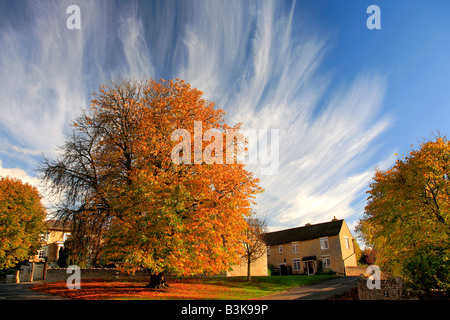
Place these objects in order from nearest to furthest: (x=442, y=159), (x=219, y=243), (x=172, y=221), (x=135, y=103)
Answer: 1. (x=172, y=221)
2. (x=219, y=243)
3. (x=442, y=159)
4. (x=135, y=103)

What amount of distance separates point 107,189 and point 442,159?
2033 centimetres

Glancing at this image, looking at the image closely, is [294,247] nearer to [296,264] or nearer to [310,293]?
[296,264]

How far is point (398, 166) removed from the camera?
59.1 ft

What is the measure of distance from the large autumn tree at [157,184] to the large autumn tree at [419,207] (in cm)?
927

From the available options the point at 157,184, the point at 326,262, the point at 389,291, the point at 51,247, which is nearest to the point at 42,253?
the point at 51,247

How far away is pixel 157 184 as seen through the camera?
13.9m

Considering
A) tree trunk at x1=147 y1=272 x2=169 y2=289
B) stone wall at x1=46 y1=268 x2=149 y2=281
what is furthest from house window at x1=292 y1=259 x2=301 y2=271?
tree trunk at x1=147 y1=272 x2=169 y2=289

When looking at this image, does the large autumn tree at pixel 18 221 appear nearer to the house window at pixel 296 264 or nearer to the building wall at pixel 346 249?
the house window at pixel 296 264

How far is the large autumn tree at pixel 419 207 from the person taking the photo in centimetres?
1438

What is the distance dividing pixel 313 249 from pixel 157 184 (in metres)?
42.0

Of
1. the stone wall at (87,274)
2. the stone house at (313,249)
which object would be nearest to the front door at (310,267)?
the stone house at (313,249)

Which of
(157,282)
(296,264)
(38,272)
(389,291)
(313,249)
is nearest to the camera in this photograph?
(389,291)

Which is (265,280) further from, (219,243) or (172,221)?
(172,221)
